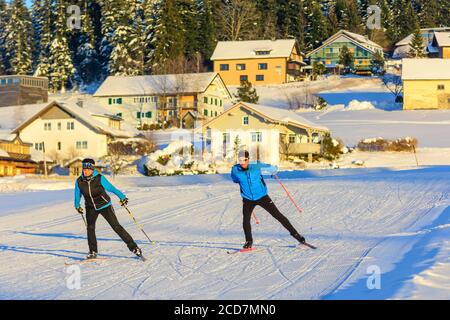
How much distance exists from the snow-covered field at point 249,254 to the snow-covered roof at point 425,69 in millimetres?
46997

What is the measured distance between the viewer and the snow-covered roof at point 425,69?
67.8 meters

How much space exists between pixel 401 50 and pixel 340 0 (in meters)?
12.4

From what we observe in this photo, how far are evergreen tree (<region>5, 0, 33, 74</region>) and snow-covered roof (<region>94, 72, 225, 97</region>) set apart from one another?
17.8 metres

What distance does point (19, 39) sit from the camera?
88.6 metres

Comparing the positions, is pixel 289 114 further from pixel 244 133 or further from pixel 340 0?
pixel 340 0

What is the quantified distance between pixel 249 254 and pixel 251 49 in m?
77.7

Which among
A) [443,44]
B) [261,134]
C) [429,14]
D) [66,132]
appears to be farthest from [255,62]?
[261,134]

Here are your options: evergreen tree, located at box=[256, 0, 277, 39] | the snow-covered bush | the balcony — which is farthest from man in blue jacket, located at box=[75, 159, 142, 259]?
evergreen tree, located at box=[256, 0, 277, 39]

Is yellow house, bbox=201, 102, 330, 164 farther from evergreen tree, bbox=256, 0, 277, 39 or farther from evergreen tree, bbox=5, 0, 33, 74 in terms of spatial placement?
evergreen tree, bbox=256, 0, 277, 39

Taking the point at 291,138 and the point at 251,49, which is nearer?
the point at 291,138

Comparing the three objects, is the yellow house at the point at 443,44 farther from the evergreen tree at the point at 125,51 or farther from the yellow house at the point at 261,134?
the yellow house at the point at 261,134

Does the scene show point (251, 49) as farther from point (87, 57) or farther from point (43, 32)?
point (43, 32)

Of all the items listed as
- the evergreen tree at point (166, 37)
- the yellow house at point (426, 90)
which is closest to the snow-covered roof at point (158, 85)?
the evergreen tree at point (166, 37)

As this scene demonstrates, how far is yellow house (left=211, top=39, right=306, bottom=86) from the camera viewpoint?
86.9m
